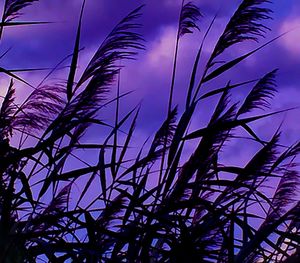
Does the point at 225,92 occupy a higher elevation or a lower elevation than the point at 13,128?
higher

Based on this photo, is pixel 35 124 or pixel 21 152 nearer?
pixel 21 152

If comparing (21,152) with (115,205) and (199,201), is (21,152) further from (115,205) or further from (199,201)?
(199,201)

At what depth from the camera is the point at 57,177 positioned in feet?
11.0

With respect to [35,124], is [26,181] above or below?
below

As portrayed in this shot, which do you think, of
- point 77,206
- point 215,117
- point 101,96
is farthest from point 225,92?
point 77,206

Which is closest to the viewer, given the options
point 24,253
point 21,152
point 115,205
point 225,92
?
point 24,253

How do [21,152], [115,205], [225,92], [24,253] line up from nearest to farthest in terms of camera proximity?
[24,253] → [21,152] → [115,205] → [225,92]

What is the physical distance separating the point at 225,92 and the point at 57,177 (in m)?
0.92

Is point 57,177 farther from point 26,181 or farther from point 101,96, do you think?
point 101,96

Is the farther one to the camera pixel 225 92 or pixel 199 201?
pixel 225 92

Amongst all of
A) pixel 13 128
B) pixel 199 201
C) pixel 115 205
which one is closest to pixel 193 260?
pixel 199 201

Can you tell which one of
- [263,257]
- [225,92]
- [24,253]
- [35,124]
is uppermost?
[225,92]

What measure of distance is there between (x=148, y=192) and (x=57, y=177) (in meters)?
0.40

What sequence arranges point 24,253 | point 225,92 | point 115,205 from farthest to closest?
point 225,92, point 115,205, point 24,253
